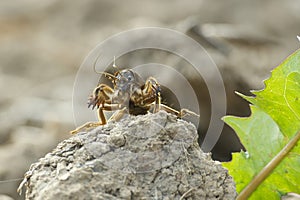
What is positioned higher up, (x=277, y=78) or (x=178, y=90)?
(x=178, y=90)

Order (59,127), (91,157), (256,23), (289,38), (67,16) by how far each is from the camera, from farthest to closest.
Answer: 1. (67,16)
2. (256,23)
3. (289,38)
4. (59,127)
5. (91,157)

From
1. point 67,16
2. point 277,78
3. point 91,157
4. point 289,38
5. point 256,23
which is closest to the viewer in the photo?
point 91,157

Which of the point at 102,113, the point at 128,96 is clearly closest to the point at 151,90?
the point at 128,96

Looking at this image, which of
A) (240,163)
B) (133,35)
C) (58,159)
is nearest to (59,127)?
(133,35)

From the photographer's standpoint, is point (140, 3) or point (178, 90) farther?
point (140, 3)

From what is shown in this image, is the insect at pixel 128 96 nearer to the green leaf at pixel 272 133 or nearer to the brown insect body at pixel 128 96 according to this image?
the brown insect body at pixel 128 96

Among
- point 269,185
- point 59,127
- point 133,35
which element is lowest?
point 269,185

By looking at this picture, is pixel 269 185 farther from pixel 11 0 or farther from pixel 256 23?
pixel 11 0
